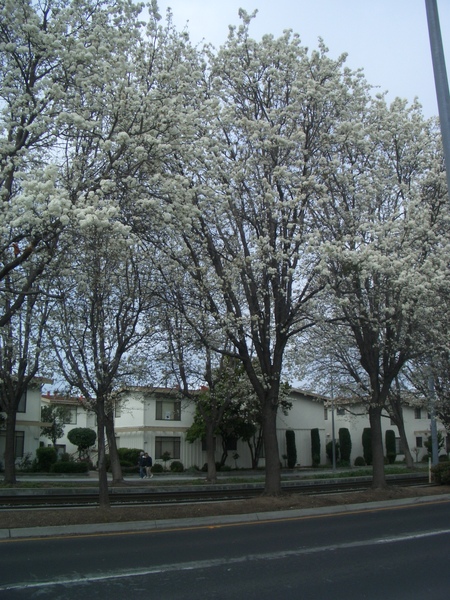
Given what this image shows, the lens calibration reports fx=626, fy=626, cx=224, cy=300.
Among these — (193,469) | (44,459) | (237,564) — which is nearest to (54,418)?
(44,459)

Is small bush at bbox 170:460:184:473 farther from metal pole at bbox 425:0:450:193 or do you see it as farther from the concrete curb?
metal pole at bbox 425:0:450:193

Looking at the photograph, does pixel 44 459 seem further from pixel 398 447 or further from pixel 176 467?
pixel 398 447

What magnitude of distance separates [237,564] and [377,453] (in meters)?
12.6

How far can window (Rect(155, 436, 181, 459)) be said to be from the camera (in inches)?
1697

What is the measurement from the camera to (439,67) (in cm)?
845

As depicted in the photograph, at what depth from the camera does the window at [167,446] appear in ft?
141

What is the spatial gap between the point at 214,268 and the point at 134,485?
1459 cm

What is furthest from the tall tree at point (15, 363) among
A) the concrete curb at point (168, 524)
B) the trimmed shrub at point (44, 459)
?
the trimmed shrub at point (44, 459)

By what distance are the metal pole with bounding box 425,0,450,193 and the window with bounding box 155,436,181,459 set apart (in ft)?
123

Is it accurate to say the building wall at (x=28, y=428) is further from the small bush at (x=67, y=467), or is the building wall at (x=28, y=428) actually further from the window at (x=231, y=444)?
the window at (x=231, y=444)

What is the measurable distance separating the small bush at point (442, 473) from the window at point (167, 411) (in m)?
21.7

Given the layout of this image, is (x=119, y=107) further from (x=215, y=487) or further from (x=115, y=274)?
(x=215, y=487)

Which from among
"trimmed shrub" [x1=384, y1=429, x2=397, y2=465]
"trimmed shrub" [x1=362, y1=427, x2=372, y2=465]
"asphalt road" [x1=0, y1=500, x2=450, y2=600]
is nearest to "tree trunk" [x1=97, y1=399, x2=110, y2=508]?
"asphalt road" [x1=0, y1=500, x2=450, y2=600]

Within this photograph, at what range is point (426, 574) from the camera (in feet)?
28.3
